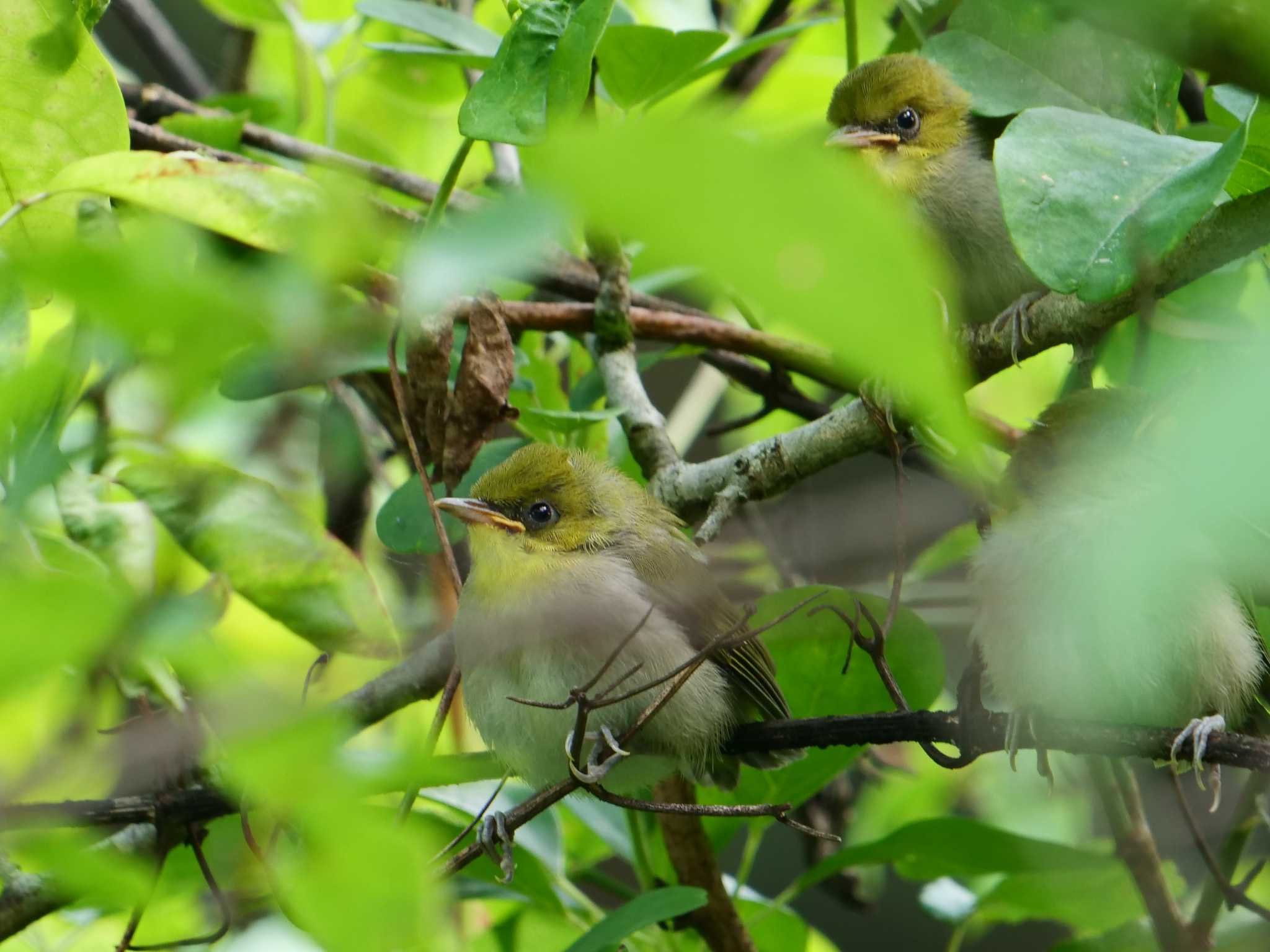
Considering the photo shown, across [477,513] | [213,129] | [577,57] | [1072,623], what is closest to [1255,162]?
[1072,623]

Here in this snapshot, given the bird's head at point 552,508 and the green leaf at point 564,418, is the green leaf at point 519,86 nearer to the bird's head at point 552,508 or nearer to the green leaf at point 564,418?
the green leaf at point 564,418

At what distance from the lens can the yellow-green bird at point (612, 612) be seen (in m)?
1.83

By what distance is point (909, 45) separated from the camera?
2521 mm

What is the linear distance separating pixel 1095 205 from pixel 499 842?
1233mm

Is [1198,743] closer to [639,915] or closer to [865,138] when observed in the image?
[639,915]

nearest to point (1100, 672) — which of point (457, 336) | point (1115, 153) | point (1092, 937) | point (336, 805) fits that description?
point (1092, 937)

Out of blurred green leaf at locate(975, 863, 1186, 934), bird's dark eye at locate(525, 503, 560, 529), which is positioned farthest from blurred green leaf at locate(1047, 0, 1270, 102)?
blurred green leaf at locate(975, 863, 1186, 934)

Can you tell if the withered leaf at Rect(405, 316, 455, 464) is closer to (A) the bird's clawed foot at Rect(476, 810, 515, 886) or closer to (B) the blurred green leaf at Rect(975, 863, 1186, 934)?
(A) the bird's clawed foot at Rect(476, 810, 515, 886)

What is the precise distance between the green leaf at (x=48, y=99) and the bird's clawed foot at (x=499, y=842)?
2.47 ft

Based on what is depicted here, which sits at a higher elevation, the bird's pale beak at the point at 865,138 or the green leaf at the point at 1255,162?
the green leaf at the point at 1255,162

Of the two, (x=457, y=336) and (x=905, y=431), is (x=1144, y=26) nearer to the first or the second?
(x=905, y=431)

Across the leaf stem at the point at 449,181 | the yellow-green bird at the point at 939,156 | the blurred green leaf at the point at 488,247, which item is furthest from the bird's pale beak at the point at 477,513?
the blurred green leaf at the point at 488,247

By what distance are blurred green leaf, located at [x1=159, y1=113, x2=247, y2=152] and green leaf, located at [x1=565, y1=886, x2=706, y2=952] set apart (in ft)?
4.45

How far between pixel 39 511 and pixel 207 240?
0.67m
